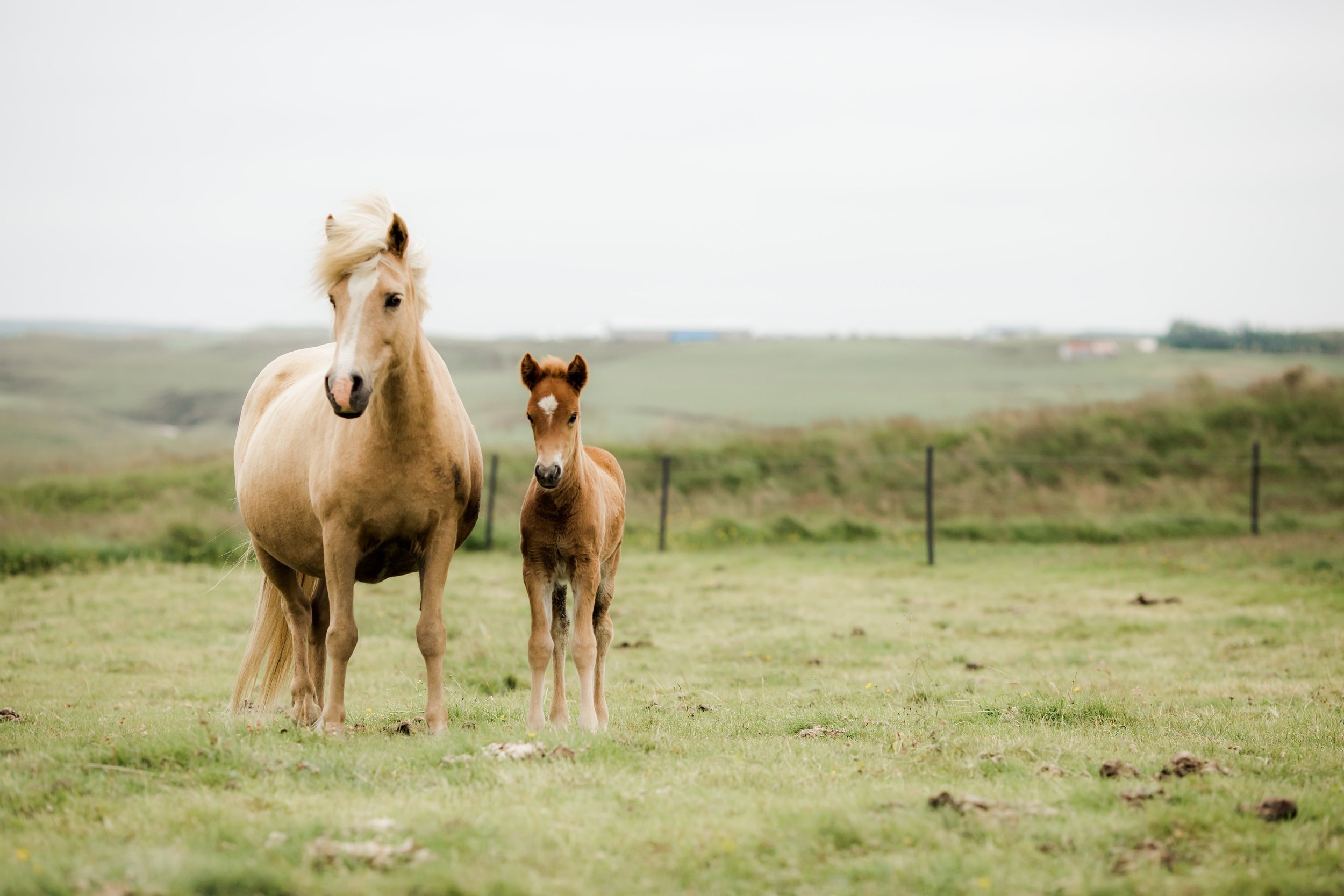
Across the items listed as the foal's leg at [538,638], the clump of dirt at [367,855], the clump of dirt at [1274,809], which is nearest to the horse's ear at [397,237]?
the foal's leg at [538,638]

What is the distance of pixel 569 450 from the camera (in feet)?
17.9

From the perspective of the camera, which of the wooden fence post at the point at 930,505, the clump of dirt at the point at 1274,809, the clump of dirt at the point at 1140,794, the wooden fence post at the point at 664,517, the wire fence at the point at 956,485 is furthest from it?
the wire fence at the point at 956,485

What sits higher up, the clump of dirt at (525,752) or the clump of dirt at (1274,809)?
the clump of dirt at (1274,809)

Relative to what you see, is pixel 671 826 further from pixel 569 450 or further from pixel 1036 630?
pixel 1036 630

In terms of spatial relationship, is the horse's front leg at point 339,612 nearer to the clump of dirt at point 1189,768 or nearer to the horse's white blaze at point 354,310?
the horse's white blaze at point 354,310

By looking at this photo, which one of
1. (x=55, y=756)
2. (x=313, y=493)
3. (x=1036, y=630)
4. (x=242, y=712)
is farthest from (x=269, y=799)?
(x=1036, y=630)

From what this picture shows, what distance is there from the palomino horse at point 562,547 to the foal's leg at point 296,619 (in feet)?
4.97

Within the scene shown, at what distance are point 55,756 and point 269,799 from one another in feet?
4.57

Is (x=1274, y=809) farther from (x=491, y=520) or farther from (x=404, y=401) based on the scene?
(x=491, y=520)

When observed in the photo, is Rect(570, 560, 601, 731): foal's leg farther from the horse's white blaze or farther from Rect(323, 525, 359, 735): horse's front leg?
the horse's white blaze

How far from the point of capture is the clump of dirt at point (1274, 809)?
3.78 meters

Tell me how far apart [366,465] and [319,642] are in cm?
202

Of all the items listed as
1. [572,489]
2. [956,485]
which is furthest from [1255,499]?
[572,489]

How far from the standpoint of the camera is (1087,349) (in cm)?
4462
